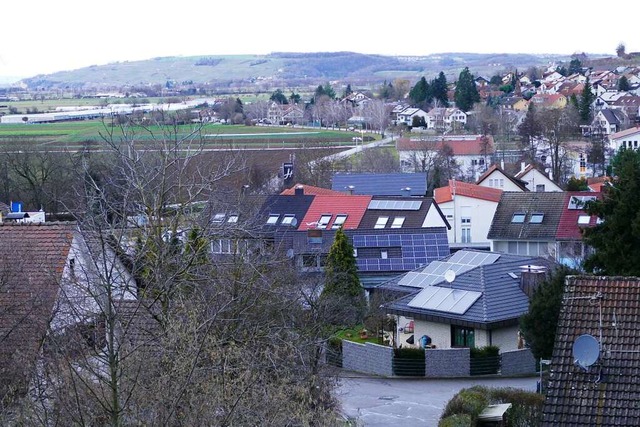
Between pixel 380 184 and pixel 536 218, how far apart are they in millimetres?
9268

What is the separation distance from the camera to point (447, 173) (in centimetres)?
5894

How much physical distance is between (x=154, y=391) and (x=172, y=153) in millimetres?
5310

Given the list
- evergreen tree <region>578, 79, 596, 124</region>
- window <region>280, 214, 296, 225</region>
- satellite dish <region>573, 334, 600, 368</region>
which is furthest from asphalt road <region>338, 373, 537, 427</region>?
evergreen tree <region>578, 79, 596, 124</region>

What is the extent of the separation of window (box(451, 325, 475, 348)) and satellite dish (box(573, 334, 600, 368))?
13.2 metres

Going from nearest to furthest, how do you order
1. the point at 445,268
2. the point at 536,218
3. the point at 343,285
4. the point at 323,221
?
the point at 343,285 < the point at 445,268 < the point at 536,218 < the point at 323,221

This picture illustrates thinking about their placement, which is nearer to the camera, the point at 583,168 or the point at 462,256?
the point at 462,256

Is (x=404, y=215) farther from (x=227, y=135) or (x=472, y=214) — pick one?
(x=227, y=135)

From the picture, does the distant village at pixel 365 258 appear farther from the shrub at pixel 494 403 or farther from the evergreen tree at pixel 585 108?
the evergreen tree at pixel 585 108

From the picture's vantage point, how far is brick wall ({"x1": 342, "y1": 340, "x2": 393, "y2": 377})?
23938 millimetres

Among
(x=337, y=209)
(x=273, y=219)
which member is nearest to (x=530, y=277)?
(x=337, y=209)

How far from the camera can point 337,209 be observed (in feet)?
122

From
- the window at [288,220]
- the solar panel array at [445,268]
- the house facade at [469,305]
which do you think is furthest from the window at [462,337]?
the window at [288,220]

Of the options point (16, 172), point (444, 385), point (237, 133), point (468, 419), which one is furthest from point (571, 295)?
point (237, 133)

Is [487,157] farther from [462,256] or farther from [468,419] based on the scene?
[468,419]
